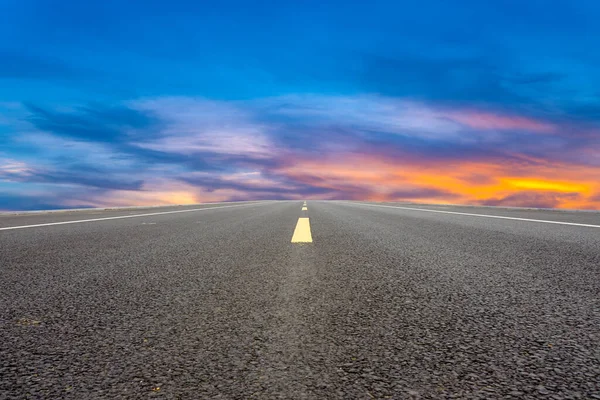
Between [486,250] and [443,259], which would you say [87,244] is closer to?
[443,259]

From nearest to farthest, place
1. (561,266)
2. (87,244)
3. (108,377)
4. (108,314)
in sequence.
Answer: (108,377), (108,314), (561,266), (87,244)

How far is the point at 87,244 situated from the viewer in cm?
477

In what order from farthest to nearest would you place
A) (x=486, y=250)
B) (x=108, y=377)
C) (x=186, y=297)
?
(x=486, y=250) < (x=186, y=297) < (x=108, y=377)

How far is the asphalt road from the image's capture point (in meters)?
1.30

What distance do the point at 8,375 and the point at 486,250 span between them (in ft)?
13.5

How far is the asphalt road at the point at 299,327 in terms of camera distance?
1.30 meters

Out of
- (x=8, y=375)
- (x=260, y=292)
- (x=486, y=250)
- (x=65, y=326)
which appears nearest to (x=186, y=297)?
(x=260, y=292)

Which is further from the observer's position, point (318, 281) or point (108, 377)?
point (318, 281)

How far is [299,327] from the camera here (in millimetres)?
1817

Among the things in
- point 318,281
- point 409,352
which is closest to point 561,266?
point 318,281

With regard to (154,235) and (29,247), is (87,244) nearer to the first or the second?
(29,247)

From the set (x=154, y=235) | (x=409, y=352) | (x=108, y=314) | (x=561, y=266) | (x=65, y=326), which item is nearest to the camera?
(x=409, y=352)

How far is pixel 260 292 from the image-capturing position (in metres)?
2.46

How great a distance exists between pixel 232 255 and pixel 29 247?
242 centimetres
